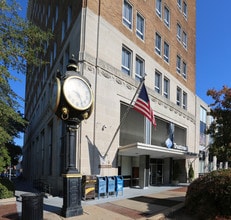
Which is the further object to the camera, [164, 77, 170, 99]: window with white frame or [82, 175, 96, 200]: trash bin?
[164, 77, 170, 99]: window with white frame

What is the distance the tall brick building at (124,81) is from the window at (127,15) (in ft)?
0.22

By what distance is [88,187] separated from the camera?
13859mm

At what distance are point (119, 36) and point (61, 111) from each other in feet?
37.1

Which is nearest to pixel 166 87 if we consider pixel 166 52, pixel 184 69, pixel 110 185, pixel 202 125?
pixel 166 52

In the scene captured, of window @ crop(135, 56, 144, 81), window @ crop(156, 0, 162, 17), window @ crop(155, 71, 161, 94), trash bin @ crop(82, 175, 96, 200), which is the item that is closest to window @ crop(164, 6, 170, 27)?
window @ crop(156, 0, 162, 17)

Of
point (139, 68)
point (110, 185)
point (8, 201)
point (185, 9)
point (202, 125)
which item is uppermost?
point (185, 9)

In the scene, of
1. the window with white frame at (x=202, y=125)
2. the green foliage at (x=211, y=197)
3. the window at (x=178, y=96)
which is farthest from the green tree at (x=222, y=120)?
the window with white frame at (x=202, y=125)

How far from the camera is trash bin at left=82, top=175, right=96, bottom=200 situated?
44.9 ft

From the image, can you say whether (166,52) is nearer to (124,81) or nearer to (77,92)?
(124,81)

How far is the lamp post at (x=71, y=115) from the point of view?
374 inches

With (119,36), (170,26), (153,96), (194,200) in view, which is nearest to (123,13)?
(119,36)

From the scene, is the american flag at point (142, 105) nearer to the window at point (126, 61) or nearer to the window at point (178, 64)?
the window at point (126, 61)

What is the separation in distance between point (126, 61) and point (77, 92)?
11195 mm

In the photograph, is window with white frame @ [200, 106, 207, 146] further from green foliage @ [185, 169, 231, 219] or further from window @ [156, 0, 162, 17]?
green foliage @ [185, 169, 231, 219]
